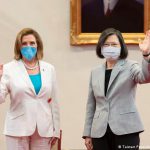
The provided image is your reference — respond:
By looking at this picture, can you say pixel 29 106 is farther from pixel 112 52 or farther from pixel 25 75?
pixel 112 52

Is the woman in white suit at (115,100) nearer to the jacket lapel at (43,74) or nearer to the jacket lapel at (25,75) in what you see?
the jacket lapel at (43,74)

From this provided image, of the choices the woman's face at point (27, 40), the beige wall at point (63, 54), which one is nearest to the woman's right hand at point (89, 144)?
the woman's face at point (27, 40)

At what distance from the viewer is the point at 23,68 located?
134 inches

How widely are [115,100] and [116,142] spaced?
33cm

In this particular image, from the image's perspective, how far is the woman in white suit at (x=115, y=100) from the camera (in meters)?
3.02

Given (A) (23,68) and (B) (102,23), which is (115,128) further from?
(B) (102,23)

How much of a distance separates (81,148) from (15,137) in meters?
1.91

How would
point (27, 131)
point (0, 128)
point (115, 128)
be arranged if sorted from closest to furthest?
point (115, 128)
point (27, 131)
point (0, 128)

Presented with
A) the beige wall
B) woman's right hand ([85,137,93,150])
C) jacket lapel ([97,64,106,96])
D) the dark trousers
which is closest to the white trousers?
woman's right hand ([85,137,93,150])

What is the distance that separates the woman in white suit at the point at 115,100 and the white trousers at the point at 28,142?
1.19 ft

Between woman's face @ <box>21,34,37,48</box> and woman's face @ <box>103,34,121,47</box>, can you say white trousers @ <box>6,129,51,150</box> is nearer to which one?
woman's face @ <box>21,34,37,48</box>

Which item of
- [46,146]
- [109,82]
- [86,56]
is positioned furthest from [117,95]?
[86,56]

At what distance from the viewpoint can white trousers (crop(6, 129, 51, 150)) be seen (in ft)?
10.8

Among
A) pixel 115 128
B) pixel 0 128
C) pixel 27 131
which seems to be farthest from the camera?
pixel 0 128
